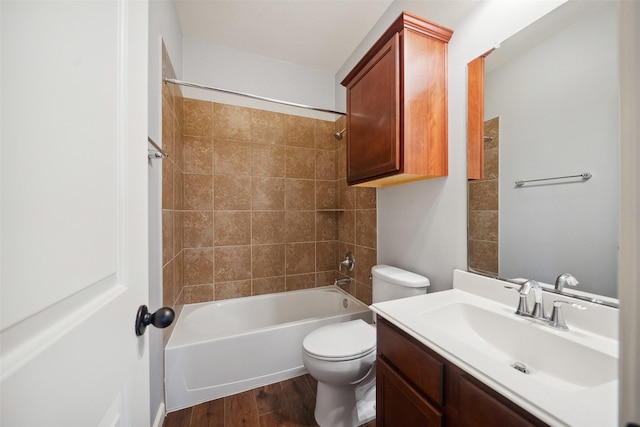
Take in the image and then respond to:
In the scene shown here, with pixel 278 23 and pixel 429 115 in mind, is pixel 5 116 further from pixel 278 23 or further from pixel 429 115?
pixel 278 23

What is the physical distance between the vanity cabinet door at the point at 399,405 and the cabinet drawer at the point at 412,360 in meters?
0.03

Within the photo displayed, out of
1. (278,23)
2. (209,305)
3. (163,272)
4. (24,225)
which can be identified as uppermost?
(278,23)

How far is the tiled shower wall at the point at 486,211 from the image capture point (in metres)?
1.06

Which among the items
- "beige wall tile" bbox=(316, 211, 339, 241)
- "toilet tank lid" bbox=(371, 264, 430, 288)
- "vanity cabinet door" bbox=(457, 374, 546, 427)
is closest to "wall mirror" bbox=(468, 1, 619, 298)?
"toilet tank lid" bbox=(371, 264, 430, 288)

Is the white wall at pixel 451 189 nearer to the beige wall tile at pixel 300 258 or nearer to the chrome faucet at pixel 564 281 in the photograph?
the chrome faucet at pixel 564 281

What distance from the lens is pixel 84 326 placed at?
1.07 ft

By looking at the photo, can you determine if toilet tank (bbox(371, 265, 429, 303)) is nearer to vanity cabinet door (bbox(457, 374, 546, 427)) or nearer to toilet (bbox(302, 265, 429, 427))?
toilet (bbox(302, 265, 429, 427))

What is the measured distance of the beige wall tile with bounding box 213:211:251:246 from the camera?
6.82ft

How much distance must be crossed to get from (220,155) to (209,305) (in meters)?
1.31

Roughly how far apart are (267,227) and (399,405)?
1713mm

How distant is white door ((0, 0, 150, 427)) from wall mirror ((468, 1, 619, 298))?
1.28 metres

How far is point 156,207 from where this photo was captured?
1.27m

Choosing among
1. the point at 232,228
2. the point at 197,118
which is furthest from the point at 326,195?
the point at 197,118

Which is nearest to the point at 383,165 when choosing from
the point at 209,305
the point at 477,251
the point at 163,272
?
the point at 477,251
